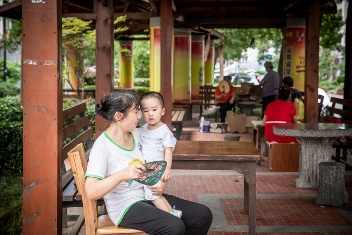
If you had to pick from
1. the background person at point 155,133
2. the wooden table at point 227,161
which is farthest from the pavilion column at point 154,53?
the background person at point 155,133

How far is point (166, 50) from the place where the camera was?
38.3 ft

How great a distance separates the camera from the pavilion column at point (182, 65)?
19.8m

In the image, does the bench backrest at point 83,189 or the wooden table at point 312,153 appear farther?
the wooden table at point 312,153

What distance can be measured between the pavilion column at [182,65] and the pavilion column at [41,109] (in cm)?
1539

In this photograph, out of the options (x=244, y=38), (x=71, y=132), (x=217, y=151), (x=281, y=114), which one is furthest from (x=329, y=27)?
(x=71, y=132)

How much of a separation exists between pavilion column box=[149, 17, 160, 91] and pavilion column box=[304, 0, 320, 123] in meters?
7.15

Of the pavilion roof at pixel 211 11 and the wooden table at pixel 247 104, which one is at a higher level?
the pavilion roof at pixel 211 11

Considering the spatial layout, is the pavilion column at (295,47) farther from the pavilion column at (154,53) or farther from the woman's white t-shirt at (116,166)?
the woman's white t-shirt at (116,166)

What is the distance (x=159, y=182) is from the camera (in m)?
4.17

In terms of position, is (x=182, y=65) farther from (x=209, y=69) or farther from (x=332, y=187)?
(x=332, y=187)

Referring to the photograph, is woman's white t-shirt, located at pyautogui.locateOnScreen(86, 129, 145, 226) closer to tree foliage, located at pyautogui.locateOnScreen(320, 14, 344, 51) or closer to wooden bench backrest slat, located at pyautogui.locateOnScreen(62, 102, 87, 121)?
wooden bench backrest slat, located at pyautogui.locateOnScreen(62, 102, 87, 121)

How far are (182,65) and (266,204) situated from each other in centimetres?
1317

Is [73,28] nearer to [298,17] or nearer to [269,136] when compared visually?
[298,17]

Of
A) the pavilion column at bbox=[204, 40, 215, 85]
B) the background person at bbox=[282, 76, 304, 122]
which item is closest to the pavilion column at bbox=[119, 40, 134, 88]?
the pavilion column at bbox=[204, 40, 215, 85]
